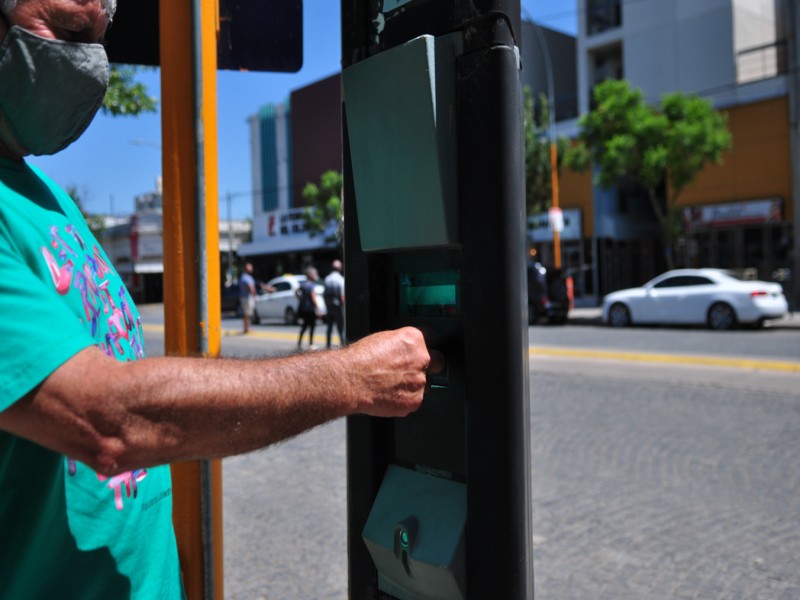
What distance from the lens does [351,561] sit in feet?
5.35

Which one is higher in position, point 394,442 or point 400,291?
point 400,291

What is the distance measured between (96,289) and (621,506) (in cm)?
404

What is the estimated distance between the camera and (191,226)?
6.07 ft

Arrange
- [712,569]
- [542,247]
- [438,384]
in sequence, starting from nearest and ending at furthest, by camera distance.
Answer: [438,384] → [712,569] → [542,247]

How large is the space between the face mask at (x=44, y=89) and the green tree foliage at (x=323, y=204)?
99.4 feet

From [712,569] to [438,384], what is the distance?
2.96 meters

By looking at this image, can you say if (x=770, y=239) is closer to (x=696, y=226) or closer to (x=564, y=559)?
(x=696, y=226)

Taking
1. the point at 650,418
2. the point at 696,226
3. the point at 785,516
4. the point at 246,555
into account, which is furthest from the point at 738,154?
the point at 246,555

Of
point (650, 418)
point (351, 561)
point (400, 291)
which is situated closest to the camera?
point (400, 291)

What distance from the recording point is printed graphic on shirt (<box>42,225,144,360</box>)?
1163mm

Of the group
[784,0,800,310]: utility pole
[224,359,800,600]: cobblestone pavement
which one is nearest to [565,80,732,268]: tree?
[784,0,800,310]: utility pole

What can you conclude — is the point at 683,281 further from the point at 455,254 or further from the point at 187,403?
the point at 187,403

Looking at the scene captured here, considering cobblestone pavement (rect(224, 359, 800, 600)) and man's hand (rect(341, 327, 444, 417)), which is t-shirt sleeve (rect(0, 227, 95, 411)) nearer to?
man's hand (rect(341, 327, 444, 417))

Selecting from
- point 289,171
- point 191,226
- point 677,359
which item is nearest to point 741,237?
point 677,359
